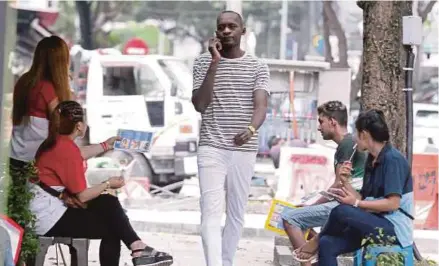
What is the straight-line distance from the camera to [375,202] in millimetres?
5688

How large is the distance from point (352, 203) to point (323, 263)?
434mm

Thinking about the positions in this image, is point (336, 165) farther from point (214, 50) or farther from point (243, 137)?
point (214, 50)

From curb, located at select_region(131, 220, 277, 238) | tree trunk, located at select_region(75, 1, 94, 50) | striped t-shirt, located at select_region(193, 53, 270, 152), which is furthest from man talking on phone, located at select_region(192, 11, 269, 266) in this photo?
tree trunk, located at select_region(75, 1, 94, 50)

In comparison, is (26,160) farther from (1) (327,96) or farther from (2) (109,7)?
(2) (109,7)

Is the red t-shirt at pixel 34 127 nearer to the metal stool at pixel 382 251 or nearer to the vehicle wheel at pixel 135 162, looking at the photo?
the metal stool at pixel 382 251

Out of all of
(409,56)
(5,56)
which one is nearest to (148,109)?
(409,56)

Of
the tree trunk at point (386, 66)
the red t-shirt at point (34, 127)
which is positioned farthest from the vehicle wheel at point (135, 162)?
the red t-shirt at point (34, 127)

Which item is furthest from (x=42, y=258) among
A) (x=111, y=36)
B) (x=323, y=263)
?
(x=111, y=36)

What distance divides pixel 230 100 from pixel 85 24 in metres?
26.7

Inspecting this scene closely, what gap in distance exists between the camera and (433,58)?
33.5 m

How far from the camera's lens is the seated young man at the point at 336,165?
6805mm

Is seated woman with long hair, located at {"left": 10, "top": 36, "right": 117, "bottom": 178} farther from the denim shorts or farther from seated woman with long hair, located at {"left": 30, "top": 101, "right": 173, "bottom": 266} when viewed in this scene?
the denim shorts

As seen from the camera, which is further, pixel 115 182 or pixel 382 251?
pixel 115 182

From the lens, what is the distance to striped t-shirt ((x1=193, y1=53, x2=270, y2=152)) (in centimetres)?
646
